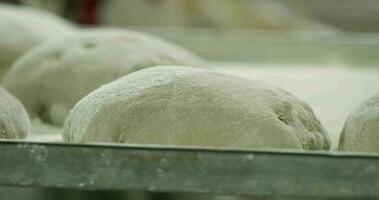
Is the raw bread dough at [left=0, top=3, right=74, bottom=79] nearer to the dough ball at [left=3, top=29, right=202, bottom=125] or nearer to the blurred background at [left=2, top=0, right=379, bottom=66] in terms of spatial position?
the dough ball at [left=3, top=29, right=202, bottom=125]

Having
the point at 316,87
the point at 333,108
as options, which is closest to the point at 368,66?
the point at 316,87

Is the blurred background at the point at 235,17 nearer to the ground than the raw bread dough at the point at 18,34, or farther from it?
nearer to the ground

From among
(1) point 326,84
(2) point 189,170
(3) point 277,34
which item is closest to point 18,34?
(1) point 326,84

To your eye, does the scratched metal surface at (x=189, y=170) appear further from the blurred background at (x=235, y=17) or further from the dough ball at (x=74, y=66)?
the blurred background at (x=235, y=17)

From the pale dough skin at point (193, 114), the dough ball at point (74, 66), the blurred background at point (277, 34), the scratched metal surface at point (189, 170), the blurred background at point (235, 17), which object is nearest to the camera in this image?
the scratched metal surface at point (189, 170)

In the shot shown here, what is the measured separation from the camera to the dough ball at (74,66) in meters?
1.35

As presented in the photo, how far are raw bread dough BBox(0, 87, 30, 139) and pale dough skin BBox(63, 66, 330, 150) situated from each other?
7 centimetres

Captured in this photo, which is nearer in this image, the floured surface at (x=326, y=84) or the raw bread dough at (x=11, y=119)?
the raw bread dough at (x=11, y=119)

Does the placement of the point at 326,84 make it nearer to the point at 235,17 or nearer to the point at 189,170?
the point at 189,170

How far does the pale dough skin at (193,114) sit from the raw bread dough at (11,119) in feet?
0.24

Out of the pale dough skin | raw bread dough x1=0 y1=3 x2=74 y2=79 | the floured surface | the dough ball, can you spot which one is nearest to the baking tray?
the pale dough skin

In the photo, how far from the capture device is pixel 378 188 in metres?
0.68

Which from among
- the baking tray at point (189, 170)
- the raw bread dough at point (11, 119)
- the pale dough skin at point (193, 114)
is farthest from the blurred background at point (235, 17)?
the baking tray at point (189, 170)

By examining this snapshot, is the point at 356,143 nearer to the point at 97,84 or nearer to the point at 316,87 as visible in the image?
the point at 97,84
